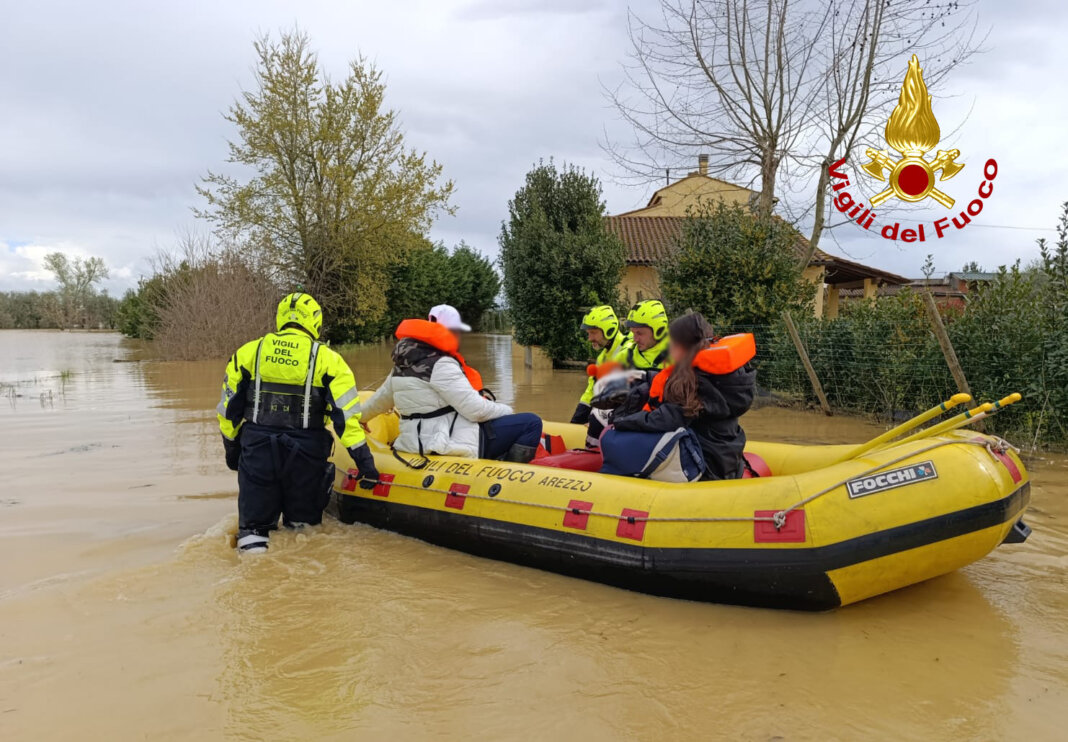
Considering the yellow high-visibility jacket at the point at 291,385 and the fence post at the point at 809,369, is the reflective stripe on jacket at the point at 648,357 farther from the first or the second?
the fence post at the point at 809,369

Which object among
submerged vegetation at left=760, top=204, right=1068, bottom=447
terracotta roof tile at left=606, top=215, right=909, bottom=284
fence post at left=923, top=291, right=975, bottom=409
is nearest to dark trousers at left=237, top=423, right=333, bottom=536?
fence post at left=923, top=291, right=975, bottom=409

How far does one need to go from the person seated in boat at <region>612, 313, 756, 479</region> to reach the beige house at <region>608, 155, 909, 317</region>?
1437 centimetres

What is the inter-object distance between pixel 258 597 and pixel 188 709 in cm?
106

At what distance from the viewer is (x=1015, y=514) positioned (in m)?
3.44

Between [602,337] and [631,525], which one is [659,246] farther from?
[631,525]

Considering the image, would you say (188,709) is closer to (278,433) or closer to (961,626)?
(278,433)

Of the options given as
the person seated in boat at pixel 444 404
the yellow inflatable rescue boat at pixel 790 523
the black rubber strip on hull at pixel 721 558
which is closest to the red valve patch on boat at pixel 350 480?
the person seated in boat at pixel 444 404

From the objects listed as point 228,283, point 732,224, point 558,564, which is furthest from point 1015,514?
point 228,283

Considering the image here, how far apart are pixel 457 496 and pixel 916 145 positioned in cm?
949

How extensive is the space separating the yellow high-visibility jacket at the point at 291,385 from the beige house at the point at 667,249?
14423mm

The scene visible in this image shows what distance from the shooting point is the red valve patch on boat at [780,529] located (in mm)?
3381

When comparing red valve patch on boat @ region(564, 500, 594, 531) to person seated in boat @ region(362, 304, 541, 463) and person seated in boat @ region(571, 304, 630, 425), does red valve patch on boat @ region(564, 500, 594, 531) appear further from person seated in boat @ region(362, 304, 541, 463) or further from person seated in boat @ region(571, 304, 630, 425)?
person seated in boat @ region(571, 304, 630, 425)

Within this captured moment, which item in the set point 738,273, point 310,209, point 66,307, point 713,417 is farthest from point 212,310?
point 66,307

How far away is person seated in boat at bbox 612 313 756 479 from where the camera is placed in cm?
372
